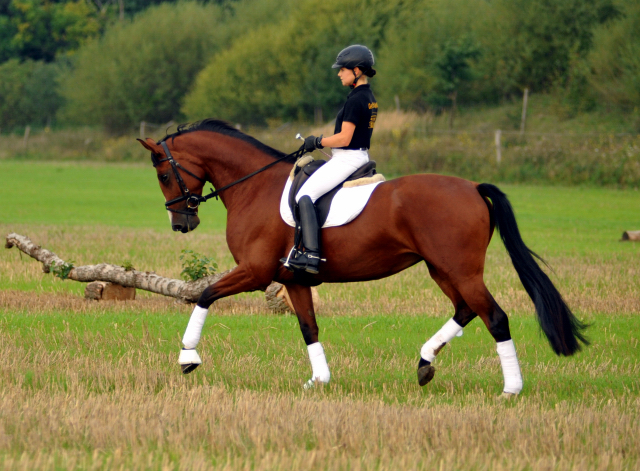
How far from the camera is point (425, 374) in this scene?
7.14 meters

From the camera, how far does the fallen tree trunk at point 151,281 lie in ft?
34.4

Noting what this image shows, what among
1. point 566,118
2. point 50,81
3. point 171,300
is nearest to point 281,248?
point 171,300

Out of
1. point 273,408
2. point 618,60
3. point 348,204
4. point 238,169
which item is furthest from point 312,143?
point 618,60

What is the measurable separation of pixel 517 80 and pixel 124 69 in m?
34.9

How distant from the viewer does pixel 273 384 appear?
725cm

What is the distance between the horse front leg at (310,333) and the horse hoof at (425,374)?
81 cm

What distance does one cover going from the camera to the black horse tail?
7.09 m

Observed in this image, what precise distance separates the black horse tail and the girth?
3.43ft

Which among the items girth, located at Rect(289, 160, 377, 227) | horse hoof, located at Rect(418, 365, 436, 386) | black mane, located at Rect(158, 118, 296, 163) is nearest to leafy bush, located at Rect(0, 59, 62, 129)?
black mane, located at Rect(158, 118, 296, 163)

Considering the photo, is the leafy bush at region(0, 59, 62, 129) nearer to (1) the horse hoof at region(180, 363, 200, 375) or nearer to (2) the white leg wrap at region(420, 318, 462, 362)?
(1) the horse hoof at region(180, 363, 200, 375)

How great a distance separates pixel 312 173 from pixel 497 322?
211 centimetres

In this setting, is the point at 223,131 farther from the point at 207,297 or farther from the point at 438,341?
the point at 438,341

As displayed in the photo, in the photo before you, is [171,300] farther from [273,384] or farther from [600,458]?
[600,458]

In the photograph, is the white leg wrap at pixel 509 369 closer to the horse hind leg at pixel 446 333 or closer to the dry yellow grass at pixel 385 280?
the horse hind leg at pixel 446 333
